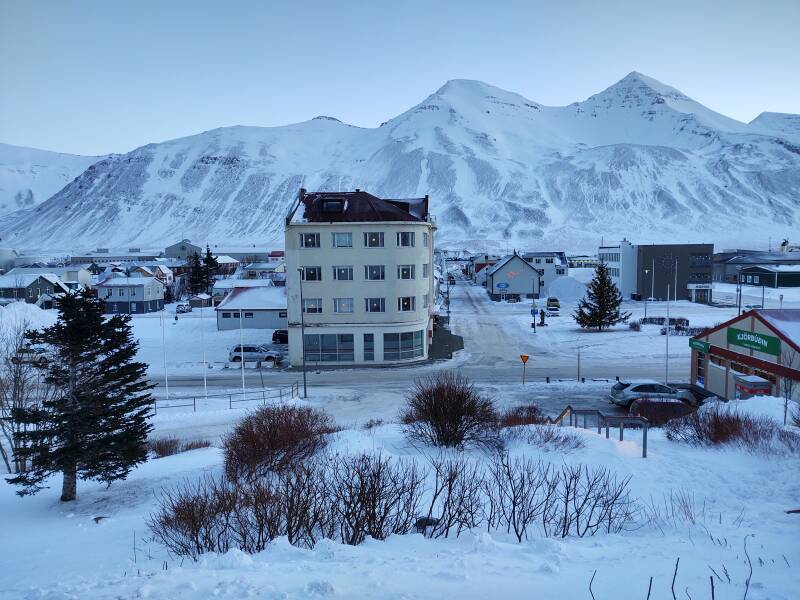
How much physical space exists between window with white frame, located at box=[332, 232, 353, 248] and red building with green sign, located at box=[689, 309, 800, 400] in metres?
20.1

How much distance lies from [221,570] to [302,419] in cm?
753

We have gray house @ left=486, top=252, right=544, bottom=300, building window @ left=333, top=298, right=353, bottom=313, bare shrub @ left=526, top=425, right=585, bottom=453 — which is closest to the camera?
bare shrub @ left=526, top=425, right=585, bottom=453

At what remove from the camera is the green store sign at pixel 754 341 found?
71.2ft

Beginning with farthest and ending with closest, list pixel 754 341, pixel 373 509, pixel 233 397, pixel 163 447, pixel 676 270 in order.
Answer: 1. pixel 676 270
2. pixel 233 397
3. pixel 754 341
4. pixel 163 447
5. pixel 373 509

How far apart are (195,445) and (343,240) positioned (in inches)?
716

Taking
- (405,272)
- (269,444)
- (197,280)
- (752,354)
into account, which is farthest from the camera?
(197,280)

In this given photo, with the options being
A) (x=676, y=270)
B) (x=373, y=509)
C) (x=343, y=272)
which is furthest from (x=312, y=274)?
(x=676, y=270)

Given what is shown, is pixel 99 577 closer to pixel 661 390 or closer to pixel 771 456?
pixel 771 456

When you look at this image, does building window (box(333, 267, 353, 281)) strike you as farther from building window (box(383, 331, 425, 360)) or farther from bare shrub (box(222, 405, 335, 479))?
bare shrub (box(222, 405, 335, 479))

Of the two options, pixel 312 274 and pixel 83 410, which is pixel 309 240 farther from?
pixel 83 410

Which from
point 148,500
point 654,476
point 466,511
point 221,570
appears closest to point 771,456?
point 654,476

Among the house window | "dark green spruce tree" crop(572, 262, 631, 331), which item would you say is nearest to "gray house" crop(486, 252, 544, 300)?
"dark green spruce tree" crop(572, 262, 631, 331)

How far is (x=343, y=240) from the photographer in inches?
1380

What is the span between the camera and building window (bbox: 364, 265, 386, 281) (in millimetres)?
35188
